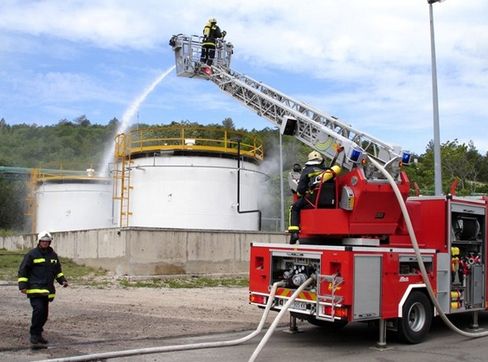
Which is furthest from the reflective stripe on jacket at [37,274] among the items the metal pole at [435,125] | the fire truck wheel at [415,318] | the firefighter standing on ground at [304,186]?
the metal pole at [435,125]

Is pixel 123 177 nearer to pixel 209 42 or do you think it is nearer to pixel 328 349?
pixel 209 42

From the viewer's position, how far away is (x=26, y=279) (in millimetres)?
8609

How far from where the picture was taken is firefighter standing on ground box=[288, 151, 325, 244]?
960 centimetres

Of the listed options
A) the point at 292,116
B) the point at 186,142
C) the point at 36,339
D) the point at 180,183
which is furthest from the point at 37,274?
the point at 186,142

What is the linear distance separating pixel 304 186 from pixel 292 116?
13.6 feet

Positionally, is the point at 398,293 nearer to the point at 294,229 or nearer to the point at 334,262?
the point at 334,262

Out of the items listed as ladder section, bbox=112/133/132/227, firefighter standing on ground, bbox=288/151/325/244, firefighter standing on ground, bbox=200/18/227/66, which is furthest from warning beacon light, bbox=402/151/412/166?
ladder section, bbox=112/133/132/227

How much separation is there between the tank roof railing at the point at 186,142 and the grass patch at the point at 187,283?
19.0ft

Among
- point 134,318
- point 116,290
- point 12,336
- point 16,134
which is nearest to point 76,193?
point 116,290

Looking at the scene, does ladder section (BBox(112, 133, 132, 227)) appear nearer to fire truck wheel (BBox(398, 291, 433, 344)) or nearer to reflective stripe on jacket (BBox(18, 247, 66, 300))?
reflective stripe on jacket (BBox(18, 247, 66, 300))

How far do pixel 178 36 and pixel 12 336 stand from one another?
1380 centimetres

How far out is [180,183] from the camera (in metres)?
23.2

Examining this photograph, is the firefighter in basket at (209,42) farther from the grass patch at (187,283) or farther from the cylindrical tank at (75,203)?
the cylindrical tank at (75,203)

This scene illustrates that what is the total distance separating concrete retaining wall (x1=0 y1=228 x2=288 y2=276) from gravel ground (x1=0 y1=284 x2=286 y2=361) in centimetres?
281
